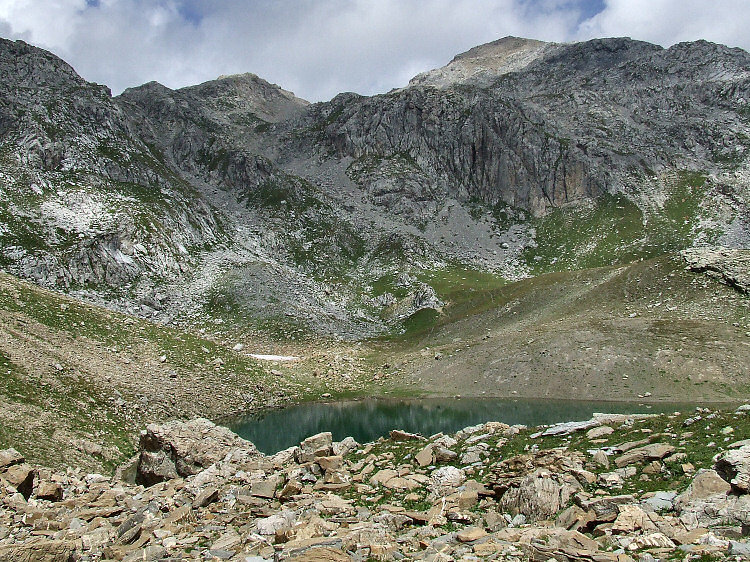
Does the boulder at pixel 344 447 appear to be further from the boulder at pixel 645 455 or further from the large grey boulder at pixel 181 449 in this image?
the boulder at pixel 645 455

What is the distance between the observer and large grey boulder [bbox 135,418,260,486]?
2425 centimetres

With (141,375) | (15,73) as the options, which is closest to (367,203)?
(15,73)

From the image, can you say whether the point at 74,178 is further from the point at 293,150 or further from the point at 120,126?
the point at 293,150

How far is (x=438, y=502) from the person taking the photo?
49.5 ft

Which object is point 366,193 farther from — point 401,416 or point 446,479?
point 446,479

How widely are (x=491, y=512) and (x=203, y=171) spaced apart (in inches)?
7027

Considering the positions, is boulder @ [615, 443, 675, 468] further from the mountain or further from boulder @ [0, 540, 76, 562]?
the mountain

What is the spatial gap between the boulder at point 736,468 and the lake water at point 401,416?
3130cm

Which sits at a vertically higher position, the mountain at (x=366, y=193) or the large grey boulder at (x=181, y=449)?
the mountain at (x=366, y=193)

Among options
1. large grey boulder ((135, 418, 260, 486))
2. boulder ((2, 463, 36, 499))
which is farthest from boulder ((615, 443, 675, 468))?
boulder ((2, 463, 36, 499))

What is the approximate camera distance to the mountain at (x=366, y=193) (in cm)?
10094

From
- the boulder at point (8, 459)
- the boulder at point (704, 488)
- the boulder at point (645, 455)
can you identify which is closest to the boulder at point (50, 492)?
the boulder at point (8, 459)

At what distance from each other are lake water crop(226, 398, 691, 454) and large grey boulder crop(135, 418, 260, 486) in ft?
45.8

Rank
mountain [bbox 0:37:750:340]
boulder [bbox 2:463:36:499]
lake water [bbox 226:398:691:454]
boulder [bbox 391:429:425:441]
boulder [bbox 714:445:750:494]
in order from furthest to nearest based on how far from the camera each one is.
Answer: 1. mountain [bbox 0:37:750:340]
2. lake water [bbox 226:398:691:454]
3. boulder [bbox 391:429:425:441]
4. boulder [bbox 2:463:36:499]
5. boulder [bbox 714:445:750:494]
